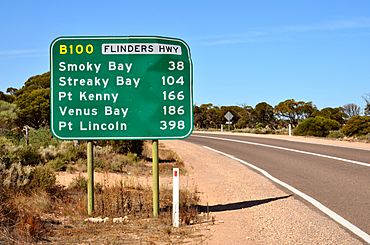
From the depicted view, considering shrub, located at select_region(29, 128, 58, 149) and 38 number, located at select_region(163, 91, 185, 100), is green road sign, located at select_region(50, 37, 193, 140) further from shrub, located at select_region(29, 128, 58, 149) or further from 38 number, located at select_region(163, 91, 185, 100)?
shrub, located at select_region(29, 128, 58, 149)

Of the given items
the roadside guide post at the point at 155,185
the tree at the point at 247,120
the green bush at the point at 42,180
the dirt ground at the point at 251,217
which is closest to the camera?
the dirt ground at the point at 251,217

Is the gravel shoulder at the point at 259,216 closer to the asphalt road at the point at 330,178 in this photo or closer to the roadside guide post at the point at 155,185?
the asphalt road at the point at 330,178

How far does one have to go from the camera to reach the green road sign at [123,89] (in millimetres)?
10125

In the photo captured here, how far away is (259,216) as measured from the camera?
10.3 metres

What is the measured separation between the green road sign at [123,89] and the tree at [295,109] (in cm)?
8092

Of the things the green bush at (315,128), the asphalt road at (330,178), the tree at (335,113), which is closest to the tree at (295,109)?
the tree at (335,113)

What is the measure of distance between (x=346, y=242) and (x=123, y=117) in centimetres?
433

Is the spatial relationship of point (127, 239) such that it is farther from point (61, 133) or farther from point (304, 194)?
point (304, 194)

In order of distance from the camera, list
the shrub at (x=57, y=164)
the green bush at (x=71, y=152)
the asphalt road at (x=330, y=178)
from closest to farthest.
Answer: the asphalt road at (x=330, y=178) → the shrub at (x=57, y=164) → the green bush at (x=71, y=152)

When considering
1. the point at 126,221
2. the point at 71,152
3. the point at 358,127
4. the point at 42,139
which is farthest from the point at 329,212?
the point at 358,127

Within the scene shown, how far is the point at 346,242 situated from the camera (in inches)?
319

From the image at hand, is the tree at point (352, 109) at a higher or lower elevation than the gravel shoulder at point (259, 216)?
higher

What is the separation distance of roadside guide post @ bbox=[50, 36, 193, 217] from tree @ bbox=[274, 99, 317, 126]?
265 ft

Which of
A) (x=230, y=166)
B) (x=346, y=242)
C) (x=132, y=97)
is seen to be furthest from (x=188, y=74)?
(x=230, y=166)
